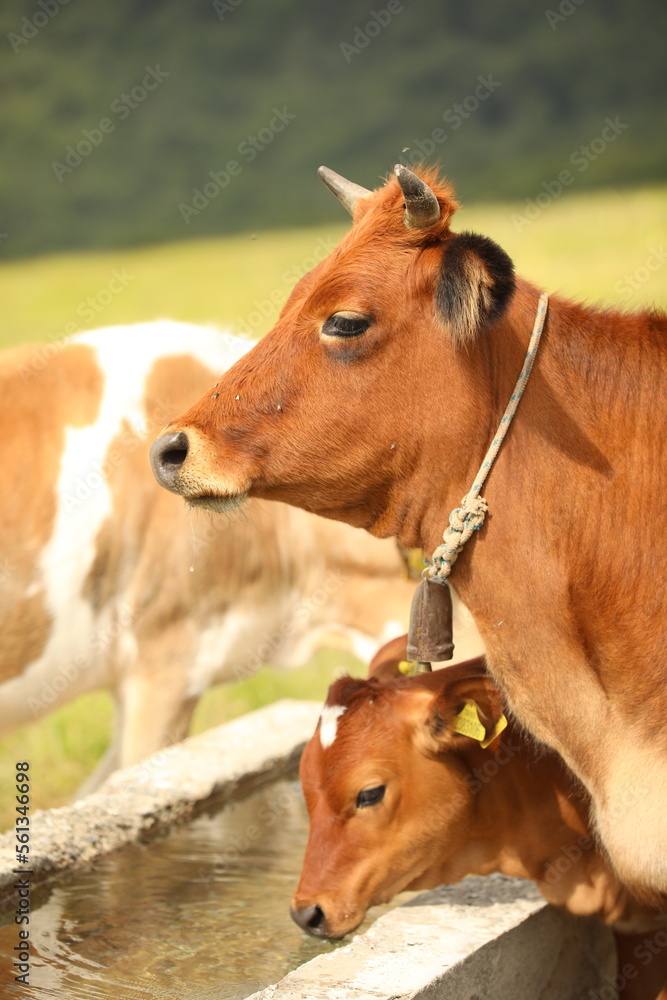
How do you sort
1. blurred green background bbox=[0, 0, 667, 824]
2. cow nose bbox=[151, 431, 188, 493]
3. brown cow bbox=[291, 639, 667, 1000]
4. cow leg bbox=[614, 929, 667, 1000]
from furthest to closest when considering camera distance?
blurred green background bbox=[0, 0, 667, 824], cow leg bbox=[614, 929, 667, 1000], brown cow bbox=[291, 639, 667, 1000], cow nose bbox=[151, 431, 188, 493]

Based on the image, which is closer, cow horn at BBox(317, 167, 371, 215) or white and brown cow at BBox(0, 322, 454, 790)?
cow horn at BBox(317, 167, 371, 215)

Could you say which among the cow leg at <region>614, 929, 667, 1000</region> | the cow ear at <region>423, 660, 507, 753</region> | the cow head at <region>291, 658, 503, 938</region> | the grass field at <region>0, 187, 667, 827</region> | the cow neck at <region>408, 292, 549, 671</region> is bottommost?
the grass field at <region>0, 187, 667, 827</region>

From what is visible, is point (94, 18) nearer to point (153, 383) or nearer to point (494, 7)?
point (494, 7)

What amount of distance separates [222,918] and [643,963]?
125 centimetres

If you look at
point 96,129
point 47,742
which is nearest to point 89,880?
point 47,742

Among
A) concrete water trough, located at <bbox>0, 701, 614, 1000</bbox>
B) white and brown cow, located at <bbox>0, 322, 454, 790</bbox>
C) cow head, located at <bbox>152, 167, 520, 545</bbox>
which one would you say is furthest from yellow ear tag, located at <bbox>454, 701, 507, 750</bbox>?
white and brown cow, located at <bbox>0, 322, 454, 790</bbox>

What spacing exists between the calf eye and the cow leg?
0.99 meters

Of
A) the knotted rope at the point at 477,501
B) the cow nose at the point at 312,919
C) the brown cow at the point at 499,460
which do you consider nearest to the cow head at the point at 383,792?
the cow nose at the point at 312,919

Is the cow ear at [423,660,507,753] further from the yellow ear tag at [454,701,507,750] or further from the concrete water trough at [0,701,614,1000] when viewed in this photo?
the concrete water trough at [0,701,614,1000]

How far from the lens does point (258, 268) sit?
14.9m

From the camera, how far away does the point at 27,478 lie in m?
4.69

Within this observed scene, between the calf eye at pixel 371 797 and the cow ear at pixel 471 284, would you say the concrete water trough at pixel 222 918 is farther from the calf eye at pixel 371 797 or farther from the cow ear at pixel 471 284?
the cow ear at pixel 471 284

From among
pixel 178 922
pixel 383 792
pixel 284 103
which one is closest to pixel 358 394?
pixel 383 792

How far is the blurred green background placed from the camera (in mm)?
15031
